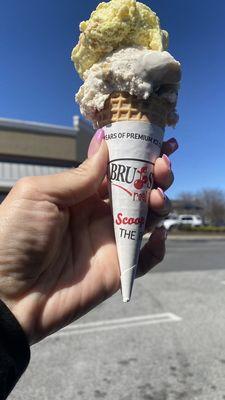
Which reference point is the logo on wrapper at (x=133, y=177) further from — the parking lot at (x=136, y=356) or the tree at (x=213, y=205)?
the tree at (x=213, y=205)

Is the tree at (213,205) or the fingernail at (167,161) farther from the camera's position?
the tree at (213,205)

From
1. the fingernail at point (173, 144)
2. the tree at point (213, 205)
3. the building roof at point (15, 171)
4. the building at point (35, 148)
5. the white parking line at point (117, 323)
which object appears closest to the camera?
the fingernail at point (173, 144)

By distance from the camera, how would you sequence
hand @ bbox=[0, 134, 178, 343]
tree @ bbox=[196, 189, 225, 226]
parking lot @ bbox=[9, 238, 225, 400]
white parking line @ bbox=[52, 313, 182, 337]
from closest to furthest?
1. hand @ bbox=[0, 134, 178, 343]
2. parking lot @ bbox=[9, 238, 225, 400]
3. white parking line @ bbox=[52, 313, 182, 337]
4. tree @ bbox=[196, 189, 225, 226]

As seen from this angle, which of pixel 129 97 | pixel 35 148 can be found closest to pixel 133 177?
pixel 129 97

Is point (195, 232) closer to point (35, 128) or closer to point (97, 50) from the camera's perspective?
point (35, 128)

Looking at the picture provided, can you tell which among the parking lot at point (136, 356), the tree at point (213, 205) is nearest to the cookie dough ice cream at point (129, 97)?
the parking lot at point (136, 356)

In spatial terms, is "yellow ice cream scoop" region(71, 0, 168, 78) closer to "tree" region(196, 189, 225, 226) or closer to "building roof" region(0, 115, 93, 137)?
"building roof" region(0, 115, 93, 137)

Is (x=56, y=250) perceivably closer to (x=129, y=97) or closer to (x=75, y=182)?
(x=75, y=182)

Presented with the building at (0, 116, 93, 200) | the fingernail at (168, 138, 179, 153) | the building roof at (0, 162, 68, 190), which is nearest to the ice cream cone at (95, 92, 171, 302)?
the fingernail at (168, 138, 179, 153)
